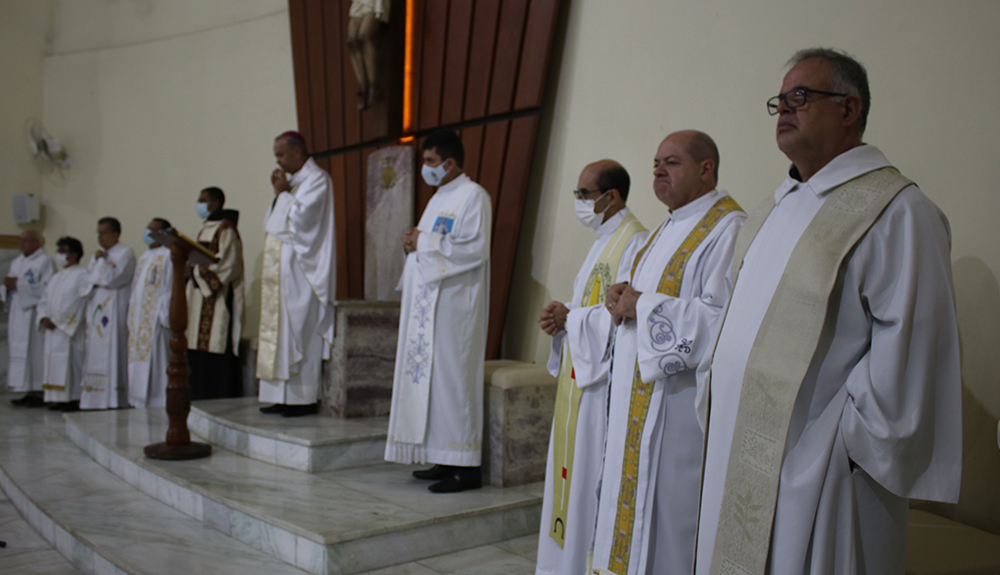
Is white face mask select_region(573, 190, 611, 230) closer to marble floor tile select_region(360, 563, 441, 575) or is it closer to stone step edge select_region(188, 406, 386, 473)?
marble floor tile select_region(360, 563, 441, 575)

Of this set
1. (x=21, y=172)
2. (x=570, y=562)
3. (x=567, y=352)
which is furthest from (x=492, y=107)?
(x=21, y=172)

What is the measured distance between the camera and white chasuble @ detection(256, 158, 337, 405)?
5.13 metres

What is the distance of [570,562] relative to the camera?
9.41 ft

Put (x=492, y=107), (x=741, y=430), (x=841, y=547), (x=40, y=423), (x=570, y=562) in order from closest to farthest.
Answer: (x=841, y=547) → (x=741, y=430) → (x=570, y=562) → (x=492, y=107) → (x=40, y=423)

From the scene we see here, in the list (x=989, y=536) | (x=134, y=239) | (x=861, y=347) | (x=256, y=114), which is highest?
(x=256, y=114)

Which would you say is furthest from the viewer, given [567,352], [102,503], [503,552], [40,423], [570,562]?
[40,423]

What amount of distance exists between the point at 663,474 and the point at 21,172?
33.6 ft

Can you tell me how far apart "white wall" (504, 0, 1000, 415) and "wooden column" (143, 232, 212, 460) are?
81.7 inches

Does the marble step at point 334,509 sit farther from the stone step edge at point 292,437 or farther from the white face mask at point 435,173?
the white face mask at point 435,173

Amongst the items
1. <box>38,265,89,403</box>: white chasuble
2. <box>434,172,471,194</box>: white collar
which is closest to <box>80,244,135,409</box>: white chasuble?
<box>38,265,89,403</box>: white chasuble

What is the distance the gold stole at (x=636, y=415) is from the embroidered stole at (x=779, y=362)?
2.00ft

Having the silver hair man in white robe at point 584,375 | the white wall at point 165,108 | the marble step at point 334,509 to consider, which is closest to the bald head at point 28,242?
the white wall at point 165,108

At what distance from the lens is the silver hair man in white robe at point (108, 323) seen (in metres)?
7.38

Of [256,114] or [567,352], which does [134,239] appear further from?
[567,352]
